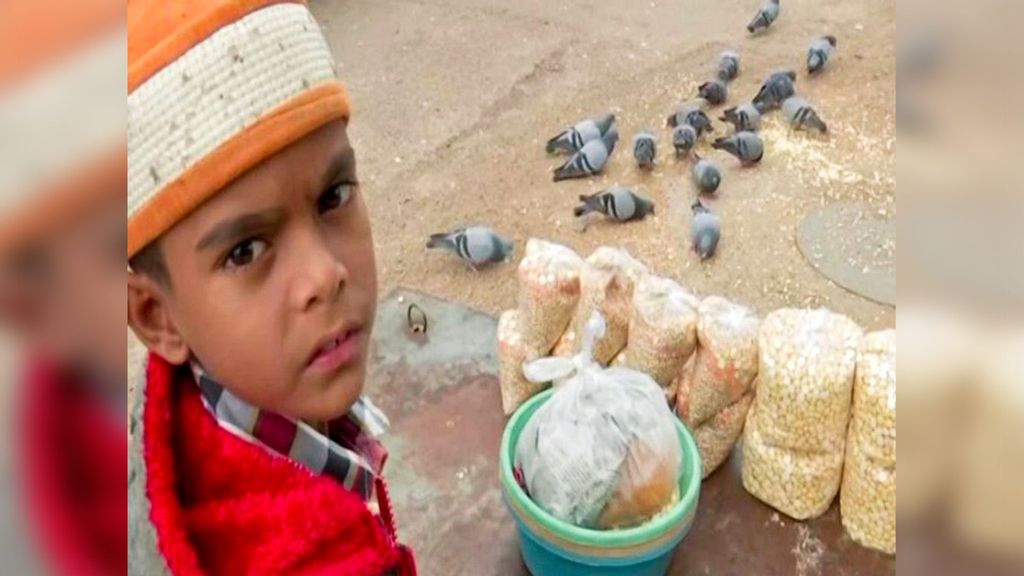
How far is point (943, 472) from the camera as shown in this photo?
0.32 metres

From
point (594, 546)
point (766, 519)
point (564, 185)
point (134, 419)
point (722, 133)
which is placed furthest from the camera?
point (722, 133)

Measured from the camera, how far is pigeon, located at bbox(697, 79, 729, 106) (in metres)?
3.65

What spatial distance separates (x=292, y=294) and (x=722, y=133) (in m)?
2.89

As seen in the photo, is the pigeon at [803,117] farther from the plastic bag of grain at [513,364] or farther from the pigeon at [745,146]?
the plastic bag of grain at [513,364]

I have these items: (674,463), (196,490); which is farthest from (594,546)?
(196,490)

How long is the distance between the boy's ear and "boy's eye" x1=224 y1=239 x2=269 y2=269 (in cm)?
6

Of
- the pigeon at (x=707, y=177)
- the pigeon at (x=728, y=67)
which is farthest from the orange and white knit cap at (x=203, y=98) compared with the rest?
the pigeon at (x=728, y=67)

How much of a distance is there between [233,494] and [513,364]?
130 cm

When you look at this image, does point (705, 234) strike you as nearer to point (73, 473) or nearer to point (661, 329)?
point (661, 329)

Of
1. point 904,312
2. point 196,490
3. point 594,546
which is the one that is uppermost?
point 904,312

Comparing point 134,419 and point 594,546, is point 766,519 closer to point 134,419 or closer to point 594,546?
point 594,546

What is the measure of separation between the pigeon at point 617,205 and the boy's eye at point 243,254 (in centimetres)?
220

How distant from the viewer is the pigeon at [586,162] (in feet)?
10.6

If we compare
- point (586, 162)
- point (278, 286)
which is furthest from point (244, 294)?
point (586, 162)
